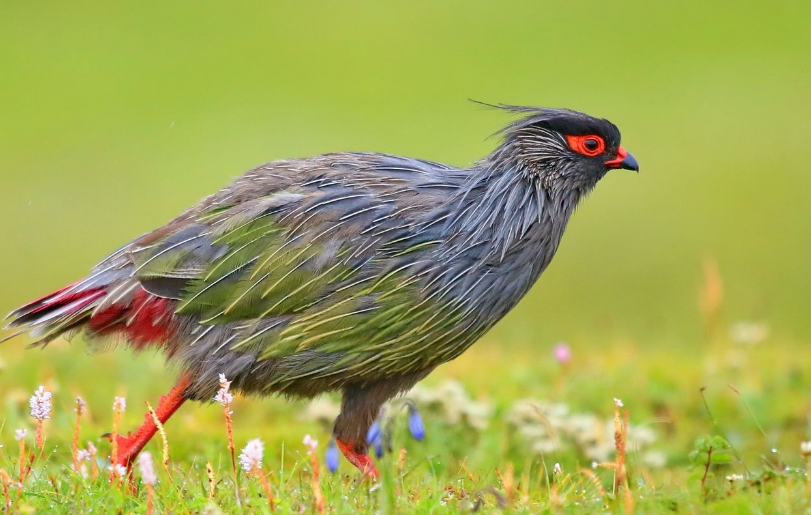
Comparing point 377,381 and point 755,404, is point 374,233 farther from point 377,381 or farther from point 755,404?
point 755,404

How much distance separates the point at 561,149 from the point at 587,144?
0.15 metres

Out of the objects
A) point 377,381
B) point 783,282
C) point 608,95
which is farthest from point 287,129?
point 377,381

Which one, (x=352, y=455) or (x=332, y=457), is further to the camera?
(x=352, y=455)

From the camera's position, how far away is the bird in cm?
570

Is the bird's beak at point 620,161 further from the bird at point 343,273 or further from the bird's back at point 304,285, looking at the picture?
the bird's back at point 304,285

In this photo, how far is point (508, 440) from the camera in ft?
24.5

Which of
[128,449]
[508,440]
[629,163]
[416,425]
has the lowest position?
[508,440]

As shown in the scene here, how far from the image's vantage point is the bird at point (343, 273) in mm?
5699

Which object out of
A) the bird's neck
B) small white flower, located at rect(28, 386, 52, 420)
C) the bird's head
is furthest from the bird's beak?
small white flower, located at rect(28, 386, 52, 420)

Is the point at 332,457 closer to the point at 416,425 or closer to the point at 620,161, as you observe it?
the point at 416,425

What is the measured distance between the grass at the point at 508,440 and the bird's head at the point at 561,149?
1.18 meters

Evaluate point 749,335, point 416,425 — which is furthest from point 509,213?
point 749,335

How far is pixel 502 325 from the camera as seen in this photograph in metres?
13.2

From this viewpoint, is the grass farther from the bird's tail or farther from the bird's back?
the bird's tail
